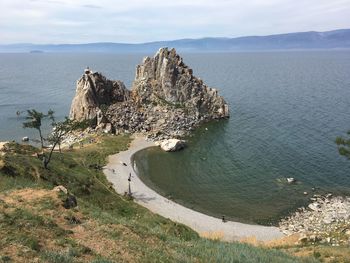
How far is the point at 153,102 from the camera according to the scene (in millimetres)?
118375

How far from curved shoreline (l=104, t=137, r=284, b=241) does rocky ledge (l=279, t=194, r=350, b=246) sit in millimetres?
3646

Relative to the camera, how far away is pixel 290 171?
76.1 m

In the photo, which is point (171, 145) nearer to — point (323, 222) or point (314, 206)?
point (314, 206)

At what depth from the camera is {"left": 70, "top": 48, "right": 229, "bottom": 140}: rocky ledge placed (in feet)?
351

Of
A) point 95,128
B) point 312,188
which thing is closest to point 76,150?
point 95,128

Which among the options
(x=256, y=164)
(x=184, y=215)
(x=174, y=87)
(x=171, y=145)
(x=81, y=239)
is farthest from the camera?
(x=174, y=87)

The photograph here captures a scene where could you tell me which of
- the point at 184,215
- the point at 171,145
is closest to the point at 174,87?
the point at 171,145

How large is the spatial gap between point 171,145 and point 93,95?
33.6 meters

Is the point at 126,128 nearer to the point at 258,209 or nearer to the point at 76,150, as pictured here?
the point at 76,150

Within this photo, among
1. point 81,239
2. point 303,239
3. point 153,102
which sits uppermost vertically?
point 81,239

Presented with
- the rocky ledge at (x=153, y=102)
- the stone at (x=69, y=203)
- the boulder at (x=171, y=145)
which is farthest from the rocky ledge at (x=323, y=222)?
the rocky ledge at (x=153, y=102)

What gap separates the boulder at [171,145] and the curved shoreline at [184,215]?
15.6 meters

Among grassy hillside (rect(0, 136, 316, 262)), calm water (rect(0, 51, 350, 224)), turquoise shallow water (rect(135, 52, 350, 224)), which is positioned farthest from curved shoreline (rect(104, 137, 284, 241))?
grassy hillside (rect(0, 136, 316, 262))

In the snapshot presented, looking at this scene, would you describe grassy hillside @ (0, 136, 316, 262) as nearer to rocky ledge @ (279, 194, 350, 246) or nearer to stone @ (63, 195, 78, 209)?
stone @ (63, 195, 78, 209)
